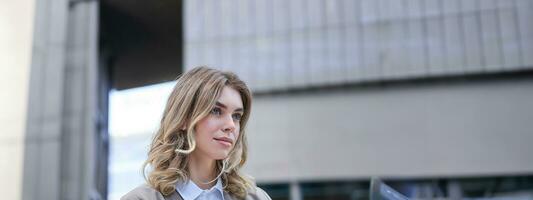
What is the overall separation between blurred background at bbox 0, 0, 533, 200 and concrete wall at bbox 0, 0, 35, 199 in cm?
3

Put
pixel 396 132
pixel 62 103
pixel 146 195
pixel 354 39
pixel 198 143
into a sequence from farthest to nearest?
pixel 62 103, pixel 354 39, pixel 396 132, pixel 198 143, pixel 146 195

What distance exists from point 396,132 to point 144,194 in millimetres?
10525

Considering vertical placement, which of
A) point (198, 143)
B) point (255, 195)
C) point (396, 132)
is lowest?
point (396, 132)

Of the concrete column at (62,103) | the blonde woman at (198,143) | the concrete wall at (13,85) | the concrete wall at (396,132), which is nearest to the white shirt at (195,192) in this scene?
the blonde woman at (198,143)

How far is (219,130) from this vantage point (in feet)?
6.27

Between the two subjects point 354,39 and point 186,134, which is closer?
point 186,134

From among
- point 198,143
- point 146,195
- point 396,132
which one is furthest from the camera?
point 396,132

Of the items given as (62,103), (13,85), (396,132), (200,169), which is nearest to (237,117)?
(200,169)

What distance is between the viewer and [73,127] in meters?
14.5

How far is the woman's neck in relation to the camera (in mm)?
1957

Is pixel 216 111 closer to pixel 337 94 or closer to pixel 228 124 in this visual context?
pixel 228 124

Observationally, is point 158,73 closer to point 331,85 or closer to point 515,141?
point 331,85

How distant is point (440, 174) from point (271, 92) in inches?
143

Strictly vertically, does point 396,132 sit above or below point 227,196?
below
